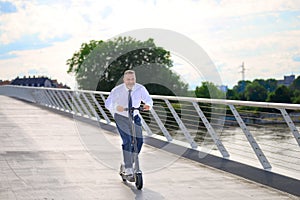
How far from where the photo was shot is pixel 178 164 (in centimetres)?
966

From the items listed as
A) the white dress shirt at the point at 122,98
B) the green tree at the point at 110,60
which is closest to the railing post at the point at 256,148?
the white dress shirt at the point at 122,98

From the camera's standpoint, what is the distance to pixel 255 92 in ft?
267

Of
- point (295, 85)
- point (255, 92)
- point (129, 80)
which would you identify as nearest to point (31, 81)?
point (255, 92)

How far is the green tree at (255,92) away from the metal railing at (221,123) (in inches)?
1654

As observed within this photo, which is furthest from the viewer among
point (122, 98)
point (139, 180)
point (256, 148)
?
point (256, 148)

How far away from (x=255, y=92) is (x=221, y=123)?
71587 millimetres

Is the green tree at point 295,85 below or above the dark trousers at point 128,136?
above

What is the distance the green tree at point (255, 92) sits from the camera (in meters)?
78.2

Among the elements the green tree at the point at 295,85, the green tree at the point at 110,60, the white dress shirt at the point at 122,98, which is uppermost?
the green tree at the point at 110,60

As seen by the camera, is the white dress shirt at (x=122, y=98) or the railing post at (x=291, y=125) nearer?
the railing post at (x=291, y=125)

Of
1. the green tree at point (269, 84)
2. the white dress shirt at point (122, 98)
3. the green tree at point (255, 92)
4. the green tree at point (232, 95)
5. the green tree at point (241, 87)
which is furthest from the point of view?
the green tree at point (241, 87)

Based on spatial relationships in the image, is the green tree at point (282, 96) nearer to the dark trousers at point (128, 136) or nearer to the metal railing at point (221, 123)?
the metal railing at point (221, 123)

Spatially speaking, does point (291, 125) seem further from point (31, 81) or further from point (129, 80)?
point (31, 81)

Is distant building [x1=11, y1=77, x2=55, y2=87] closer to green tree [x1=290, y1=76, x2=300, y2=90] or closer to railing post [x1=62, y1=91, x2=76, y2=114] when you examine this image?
green tree [x1=290, y1=76, x2=300, y2=90]
